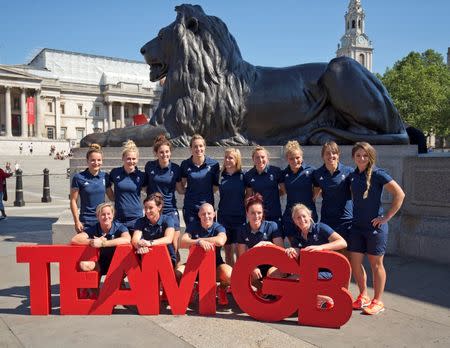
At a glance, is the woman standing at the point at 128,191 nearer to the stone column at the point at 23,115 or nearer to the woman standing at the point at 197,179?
the woman standing at the point at 197,179

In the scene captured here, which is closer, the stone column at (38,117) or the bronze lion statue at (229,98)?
the bronze lion statue at (229,98)

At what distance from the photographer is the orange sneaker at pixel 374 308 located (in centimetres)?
397

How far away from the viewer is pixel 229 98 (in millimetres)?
7164

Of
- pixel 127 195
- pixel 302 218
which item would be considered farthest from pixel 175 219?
pixel 302 218

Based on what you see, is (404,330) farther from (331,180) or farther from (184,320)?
(184,320)

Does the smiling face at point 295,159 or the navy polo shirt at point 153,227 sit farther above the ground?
the smiling face at point 295,159

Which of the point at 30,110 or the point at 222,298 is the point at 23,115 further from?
the point at 222,298

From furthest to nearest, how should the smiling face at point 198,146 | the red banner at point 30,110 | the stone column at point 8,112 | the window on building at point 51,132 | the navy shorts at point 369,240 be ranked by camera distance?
the window on building at point 51,132 < the stone column at point 8,112 < the red banner at point 30,110 < the smiling face at point 198,146 < the navy shorts at point 369,240

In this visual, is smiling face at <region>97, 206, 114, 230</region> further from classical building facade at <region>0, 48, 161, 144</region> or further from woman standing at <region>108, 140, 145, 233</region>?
classical building facade at <region>0, 48, 161, 144</region>

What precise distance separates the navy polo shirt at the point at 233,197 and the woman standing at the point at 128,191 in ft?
2.85

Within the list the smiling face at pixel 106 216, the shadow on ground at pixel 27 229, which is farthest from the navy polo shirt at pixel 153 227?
the shadow on ground at pixel 27 229

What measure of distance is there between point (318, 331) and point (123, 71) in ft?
319

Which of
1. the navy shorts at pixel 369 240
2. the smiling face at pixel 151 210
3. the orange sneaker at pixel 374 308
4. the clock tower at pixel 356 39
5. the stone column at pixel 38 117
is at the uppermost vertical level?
the clock tower at pixel 356 39

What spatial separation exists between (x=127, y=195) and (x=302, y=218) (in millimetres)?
1867
